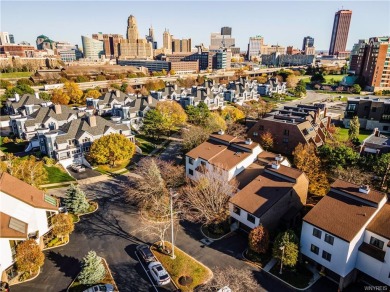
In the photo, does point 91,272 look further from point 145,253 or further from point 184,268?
point 184,268

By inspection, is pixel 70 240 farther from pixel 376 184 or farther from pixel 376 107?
pixel 376 107

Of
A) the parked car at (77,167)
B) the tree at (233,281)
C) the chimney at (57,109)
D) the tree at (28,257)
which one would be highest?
the chimney at (57,109)

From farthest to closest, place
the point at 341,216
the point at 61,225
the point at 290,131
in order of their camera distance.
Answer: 1. the point at 290,131
2. the point at 61,225
3. the point at 341,216

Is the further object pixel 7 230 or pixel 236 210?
pixel 236 210

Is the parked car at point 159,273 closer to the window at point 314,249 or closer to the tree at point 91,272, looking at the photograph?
the tree at point 91,272

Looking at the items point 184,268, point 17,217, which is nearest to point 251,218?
point 184,268

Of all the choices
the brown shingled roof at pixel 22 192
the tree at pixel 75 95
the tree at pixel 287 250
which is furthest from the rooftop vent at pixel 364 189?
the tree at pixel 75 95

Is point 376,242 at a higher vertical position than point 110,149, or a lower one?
lower
